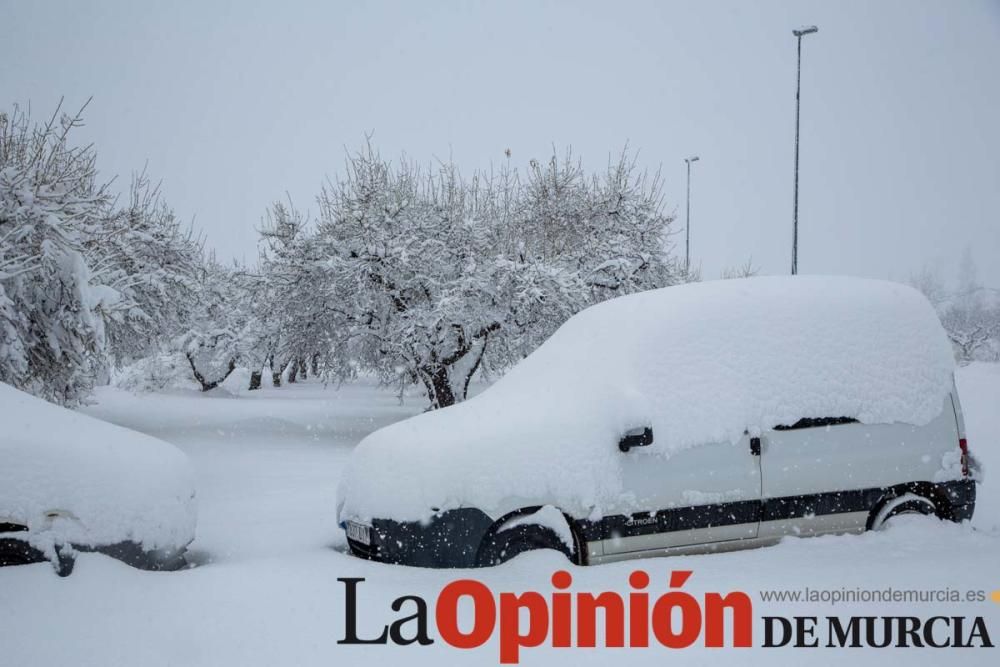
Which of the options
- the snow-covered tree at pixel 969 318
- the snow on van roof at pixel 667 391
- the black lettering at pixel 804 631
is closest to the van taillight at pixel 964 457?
the snow on van roof at pixel 667 391

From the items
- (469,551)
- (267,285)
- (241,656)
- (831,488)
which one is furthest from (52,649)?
(267,285)

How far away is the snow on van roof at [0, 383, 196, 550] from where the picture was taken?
12.4 feet

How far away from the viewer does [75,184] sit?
35.6ft

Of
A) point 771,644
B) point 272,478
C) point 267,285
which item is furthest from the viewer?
point 267,285

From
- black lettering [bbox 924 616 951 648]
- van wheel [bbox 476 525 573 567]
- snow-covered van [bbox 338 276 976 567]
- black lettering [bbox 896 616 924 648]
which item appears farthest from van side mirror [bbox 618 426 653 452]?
black lettering [bbox 924 616 951 648]

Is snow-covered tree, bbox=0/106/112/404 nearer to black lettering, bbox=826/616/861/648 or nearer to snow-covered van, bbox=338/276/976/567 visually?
snow-covered van, bbox=338/276/976/567

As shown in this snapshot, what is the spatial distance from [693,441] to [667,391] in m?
0.36

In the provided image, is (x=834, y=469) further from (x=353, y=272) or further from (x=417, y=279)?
(x=353, y=272)

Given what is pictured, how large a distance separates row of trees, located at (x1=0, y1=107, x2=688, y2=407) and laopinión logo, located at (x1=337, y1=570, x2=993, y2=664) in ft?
26.4

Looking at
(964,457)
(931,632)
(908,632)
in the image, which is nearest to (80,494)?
(908,632)

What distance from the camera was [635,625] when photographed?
3.51 metres

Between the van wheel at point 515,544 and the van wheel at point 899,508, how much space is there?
2.15 meters

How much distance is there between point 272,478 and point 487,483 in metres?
6.12

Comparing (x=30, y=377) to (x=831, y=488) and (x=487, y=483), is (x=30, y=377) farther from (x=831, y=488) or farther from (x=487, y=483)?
(x=831, y=488)
